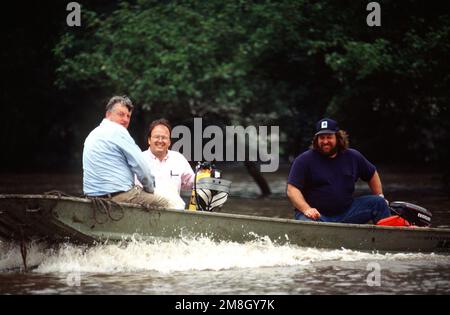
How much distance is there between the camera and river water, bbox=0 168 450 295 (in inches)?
331

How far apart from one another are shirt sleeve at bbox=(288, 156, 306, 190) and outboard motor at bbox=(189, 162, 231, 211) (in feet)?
2.60

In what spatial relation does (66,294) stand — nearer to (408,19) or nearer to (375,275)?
(375,275)

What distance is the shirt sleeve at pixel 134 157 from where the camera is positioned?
958 centimetres

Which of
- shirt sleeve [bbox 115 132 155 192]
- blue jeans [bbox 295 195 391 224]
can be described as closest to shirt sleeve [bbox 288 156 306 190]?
blue jeans [bbox 295 195 391 224]

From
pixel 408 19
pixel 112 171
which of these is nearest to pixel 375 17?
pixel 408 19

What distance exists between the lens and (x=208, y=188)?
Answer: 419 inches

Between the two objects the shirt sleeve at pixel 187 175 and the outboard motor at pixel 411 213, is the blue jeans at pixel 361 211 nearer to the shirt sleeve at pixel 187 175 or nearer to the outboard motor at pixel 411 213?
the outboard motor at pixel 411 213

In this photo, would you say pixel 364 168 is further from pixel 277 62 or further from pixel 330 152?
pixel 277 62

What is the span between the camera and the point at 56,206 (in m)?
9.26

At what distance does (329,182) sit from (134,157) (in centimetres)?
242

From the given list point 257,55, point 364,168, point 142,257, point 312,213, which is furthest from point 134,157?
point 257,55

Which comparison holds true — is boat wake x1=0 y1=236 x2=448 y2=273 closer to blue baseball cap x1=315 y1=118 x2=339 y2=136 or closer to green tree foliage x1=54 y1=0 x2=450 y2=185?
blue baseball cap x1=315 y1=118 x2=339 y2=136

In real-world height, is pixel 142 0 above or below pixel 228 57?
above

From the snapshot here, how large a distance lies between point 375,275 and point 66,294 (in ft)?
10.6
